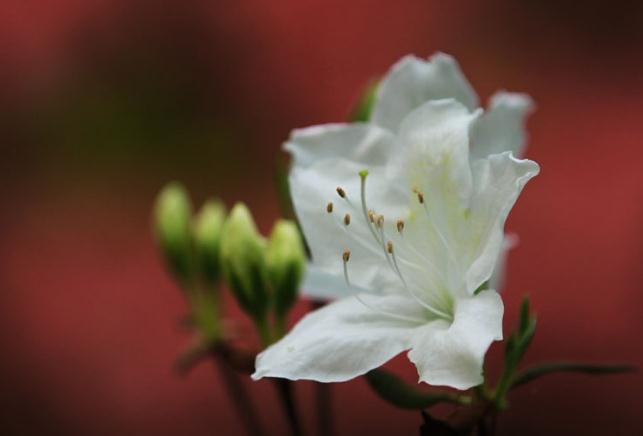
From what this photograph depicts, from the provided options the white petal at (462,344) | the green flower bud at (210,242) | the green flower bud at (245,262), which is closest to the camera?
the white petal at (462,344)

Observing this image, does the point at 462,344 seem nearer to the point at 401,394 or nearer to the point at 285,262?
the point at 401,394

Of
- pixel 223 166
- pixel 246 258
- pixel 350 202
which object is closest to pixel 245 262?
pixel 246 258

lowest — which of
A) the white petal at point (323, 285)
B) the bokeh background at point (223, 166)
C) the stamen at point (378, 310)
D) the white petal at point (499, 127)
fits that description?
the bokeh background at point (223, 166)

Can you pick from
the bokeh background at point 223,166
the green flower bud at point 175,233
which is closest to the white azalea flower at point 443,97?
the green flower bud at point 175,233

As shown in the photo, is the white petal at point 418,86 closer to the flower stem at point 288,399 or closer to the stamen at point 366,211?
the stamen at point 366,211

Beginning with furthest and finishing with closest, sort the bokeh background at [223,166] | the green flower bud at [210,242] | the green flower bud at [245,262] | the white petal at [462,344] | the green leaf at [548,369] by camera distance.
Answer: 1. the bokeh background at [223,166]
2. the green flower bud at [210,242]
3. the green flower bud at [245,262]
4. the green leaf at [548,369]
5. the white petal at [462,344]

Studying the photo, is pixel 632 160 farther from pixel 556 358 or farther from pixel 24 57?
pixel 24 57
